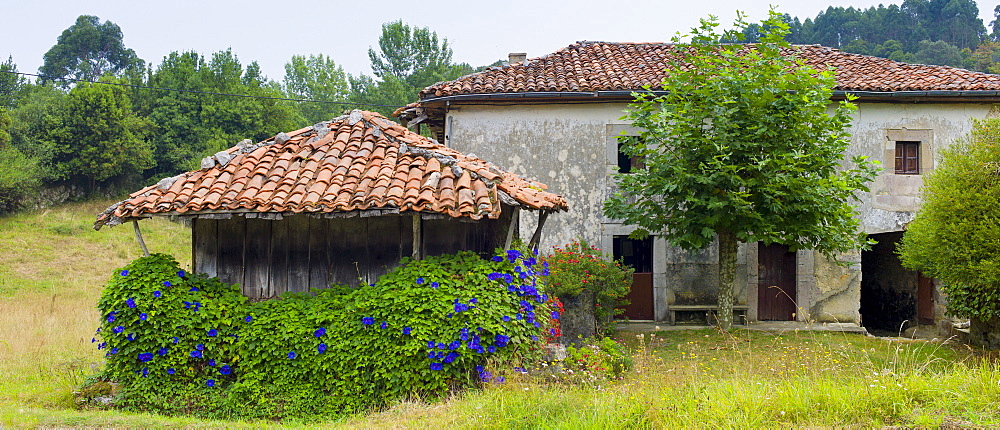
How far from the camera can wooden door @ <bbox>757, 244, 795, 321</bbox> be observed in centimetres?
1408

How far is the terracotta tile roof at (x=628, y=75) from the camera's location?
12953mm

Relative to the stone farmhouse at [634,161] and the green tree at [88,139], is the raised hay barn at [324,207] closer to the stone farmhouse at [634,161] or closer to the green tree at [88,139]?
the stone farmhouse at [634,161]

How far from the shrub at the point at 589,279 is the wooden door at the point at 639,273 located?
5.34 ft

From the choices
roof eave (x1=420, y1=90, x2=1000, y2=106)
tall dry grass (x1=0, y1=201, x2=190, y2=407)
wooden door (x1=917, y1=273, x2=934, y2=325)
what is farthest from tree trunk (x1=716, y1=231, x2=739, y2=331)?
tall dry grass (x1=0, y1=201, x2=190, y2=407)

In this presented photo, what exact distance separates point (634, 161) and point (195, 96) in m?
28.2

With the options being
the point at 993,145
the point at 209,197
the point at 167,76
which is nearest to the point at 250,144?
the point at 209,197

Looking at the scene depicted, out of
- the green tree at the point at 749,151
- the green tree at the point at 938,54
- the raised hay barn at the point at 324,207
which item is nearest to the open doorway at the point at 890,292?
the green tree at the point at 749,151

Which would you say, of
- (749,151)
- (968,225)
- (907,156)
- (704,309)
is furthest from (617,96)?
(907,156)

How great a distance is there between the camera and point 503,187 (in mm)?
7426

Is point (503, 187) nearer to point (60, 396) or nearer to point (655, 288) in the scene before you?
point (60, 396)

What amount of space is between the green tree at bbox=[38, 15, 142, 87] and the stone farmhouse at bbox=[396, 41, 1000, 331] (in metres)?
50.2

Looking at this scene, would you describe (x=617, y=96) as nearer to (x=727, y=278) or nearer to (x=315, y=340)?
(x=727, y=278)

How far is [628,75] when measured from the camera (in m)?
13.6

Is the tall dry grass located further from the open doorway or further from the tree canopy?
the open doorway
